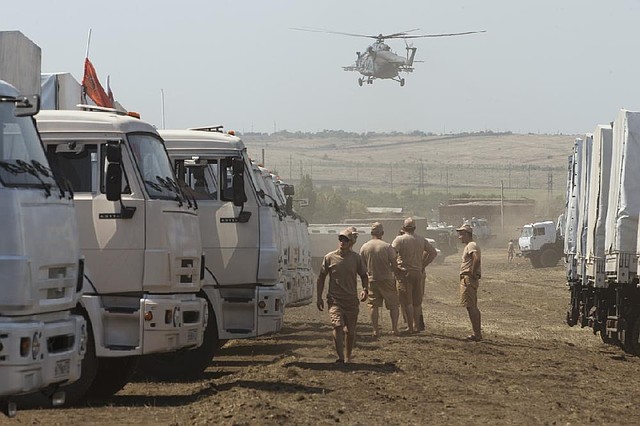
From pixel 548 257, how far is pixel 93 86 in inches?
1819

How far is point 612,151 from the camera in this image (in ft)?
69.4

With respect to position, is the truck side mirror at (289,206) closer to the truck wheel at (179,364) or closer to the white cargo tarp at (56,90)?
the white cargo tarp at (56,90)

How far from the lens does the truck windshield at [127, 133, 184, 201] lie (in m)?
14.0

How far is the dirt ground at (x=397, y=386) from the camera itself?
12633mm

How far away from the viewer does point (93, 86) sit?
2350 cm

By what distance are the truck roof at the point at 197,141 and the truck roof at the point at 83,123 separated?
122 inches

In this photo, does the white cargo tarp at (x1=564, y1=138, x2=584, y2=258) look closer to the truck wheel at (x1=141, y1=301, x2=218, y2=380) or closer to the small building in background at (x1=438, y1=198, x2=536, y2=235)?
the truck wheel at (x1=141, y1=301, x2=218, y2=380)

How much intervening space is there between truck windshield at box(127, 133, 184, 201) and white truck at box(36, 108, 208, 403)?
13 millimetres

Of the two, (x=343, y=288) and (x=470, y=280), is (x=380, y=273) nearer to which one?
(x=470, y=280)

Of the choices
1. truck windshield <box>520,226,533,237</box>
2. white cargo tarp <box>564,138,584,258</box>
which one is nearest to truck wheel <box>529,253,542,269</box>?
truck windshield <box>520,226,533,237</box>

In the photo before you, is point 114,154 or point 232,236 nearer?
point 114,154

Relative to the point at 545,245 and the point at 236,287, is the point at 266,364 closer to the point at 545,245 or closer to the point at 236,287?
the point at 236,287

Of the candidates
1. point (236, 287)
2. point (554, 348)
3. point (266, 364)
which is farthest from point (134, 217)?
point (554, 348)

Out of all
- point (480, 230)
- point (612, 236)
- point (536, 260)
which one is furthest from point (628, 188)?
point (480, 230)
